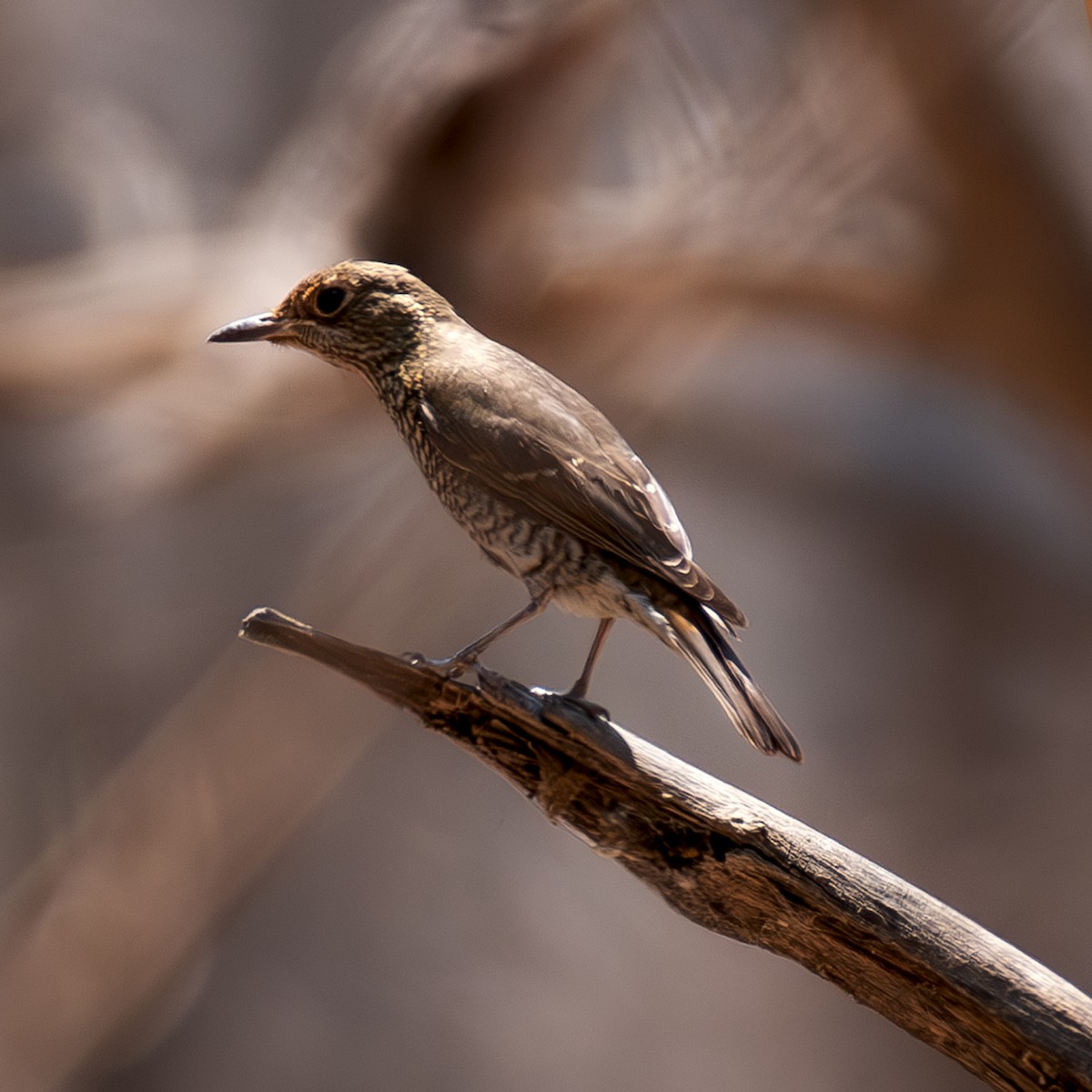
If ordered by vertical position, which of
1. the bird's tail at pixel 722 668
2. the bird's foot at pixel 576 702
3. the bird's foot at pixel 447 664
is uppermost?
the bird's tail at pixel 722 668

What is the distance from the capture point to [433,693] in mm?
1239

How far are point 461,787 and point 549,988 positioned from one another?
57 centimetres

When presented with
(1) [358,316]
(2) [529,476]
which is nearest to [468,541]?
(1) [358,316]

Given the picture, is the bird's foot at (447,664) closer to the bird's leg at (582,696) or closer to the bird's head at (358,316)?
the bird's leg at (582,696)

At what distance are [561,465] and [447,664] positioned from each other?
8.5 inches

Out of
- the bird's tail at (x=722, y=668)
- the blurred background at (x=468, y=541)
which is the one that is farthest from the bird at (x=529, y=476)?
the blurred background at (x=468, y=541)

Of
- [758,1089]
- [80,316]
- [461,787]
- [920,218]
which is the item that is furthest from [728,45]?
[758,1089]

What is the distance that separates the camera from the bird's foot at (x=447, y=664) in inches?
47.9

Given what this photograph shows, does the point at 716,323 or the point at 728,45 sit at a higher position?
the point at 728,45

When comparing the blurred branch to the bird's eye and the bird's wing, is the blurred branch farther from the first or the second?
the bird's eye

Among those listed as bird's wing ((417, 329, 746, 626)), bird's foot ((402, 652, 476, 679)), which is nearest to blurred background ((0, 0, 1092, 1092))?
bird's wing ((417, 329, 746, 626))

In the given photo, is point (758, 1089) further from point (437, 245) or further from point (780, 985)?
point (437, 245)

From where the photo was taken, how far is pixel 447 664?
48.3 inches

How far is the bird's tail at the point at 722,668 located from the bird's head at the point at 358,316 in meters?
0.39
